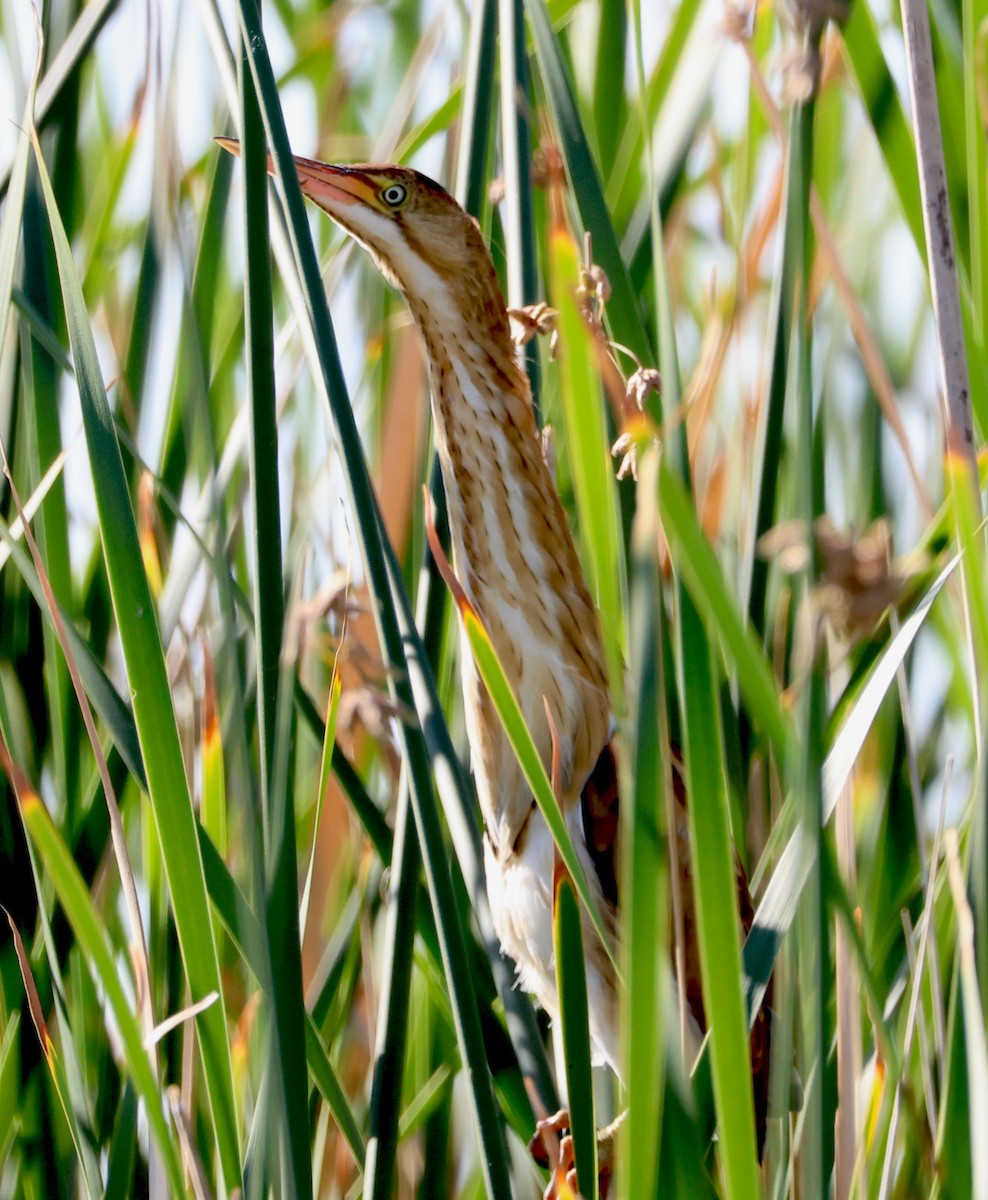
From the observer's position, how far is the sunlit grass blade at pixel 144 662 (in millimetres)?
658

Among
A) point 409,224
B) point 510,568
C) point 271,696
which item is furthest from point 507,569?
point 271,696

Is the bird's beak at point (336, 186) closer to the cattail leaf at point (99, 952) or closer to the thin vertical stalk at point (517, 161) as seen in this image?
the thin vertical stalk at point (517, 161)

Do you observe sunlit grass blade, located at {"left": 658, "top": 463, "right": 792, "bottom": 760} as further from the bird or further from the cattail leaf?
the bird

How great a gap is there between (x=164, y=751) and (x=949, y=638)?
518 mm

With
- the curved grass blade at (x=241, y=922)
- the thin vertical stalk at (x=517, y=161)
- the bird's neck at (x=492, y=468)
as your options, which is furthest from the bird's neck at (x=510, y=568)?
the curved grass blade at (x=241, y=922)

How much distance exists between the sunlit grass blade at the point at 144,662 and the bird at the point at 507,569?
0.38m

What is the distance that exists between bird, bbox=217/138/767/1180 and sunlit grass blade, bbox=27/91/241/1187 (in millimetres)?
376

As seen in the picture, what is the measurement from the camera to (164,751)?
660mm

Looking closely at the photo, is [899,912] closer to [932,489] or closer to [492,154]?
[932,489]

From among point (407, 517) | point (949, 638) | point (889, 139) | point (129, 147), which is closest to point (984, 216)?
point (889, 139)

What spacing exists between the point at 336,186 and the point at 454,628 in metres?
0.35

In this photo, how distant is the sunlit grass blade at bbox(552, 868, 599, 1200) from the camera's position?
0.62m

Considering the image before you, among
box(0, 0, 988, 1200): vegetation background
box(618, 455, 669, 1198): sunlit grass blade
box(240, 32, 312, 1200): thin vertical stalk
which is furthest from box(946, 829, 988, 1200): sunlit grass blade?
box(240, 32, 312, 1200): thin vertical stalk

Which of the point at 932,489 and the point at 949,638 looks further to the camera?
the point at 932,489
